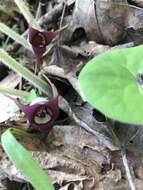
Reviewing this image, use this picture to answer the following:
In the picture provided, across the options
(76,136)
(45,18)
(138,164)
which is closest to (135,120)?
(138,164)

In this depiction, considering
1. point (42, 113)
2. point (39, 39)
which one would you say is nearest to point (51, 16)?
point (39, 39)

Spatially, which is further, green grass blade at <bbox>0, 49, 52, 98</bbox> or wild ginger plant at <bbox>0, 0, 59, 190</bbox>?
green grass blade at <bbox>0, 49, 52, 98</bbox>

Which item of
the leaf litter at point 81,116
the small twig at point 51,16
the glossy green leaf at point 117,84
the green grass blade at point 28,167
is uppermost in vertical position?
the glossy green leaf at point 117,84

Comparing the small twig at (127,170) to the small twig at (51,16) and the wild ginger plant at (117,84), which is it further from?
the small twig at (51,16)

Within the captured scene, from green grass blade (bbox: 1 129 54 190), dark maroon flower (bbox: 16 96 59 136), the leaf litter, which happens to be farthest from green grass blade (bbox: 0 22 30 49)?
green grass blade (bbox: 1 129 54 190)

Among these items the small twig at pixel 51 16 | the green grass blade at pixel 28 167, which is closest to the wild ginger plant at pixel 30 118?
the green grass blade at pixel 28 167

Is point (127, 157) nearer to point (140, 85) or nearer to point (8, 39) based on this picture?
point (140, 85)

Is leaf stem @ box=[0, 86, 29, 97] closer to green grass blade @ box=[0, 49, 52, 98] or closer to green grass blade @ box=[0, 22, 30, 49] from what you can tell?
green grass blade @ box=[0, 49, 52, 98]
